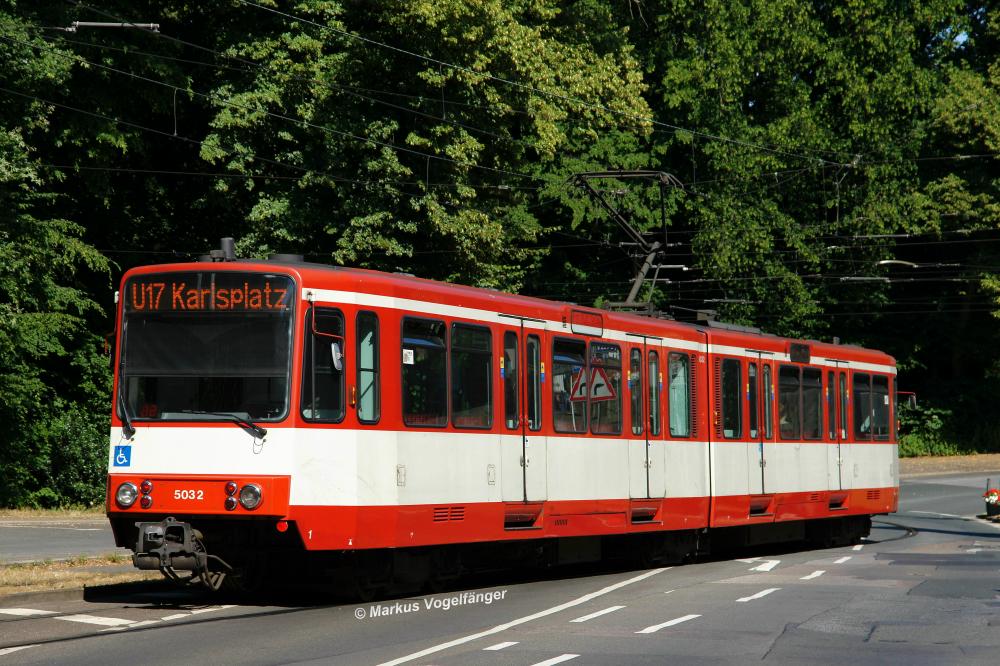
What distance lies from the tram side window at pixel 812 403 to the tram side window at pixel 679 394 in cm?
415

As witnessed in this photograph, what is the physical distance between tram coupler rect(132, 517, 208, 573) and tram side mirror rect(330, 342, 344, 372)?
197cm

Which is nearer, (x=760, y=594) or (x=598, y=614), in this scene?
(x=598, y=614)

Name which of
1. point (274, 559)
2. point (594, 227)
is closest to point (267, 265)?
point (274, 559)

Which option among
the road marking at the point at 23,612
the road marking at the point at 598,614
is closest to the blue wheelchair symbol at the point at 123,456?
the road marking at the point at 23,612

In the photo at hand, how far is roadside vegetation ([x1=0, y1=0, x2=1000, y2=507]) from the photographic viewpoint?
113ft

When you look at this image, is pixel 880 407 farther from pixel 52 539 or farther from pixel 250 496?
pixel 250 496

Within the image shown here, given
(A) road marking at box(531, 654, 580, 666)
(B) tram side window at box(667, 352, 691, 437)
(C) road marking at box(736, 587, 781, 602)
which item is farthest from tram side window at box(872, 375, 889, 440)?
(A) road marking at box(531, 654, 580, 666)

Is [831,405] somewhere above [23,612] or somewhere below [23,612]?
above

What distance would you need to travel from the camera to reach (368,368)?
50.1 feet

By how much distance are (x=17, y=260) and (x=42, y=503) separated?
666 centimetres

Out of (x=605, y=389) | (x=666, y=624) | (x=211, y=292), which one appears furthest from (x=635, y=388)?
(x=666, y=624)

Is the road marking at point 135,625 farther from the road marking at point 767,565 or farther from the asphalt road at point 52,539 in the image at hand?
the road marking at point 767,565

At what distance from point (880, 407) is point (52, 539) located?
14.7 meters

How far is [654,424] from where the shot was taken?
2130 centimetres
